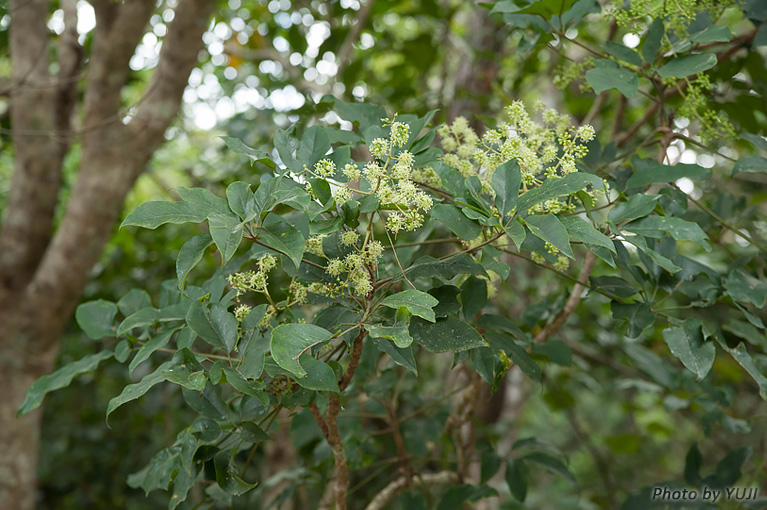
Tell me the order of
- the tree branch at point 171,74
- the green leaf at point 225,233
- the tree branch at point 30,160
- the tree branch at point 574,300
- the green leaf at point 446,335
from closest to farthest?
the green leaf at point 225,233, the green leaf at point 446,335, the tree branch at point 574,300, the tree branch at point 171,74, the tree branch at point 30,160

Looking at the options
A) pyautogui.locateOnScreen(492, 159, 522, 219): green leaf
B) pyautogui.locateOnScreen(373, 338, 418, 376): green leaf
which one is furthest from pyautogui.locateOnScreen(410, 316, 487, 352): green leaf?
pyautogui.locateOnScreen(492, 159, 522, 219): green leaf

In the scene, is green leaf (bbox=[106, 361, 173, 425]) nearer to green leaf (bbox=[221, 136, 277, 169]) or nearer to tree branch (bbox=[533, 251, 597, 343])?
green leaf (bbox=[221, 136, 277, 169])

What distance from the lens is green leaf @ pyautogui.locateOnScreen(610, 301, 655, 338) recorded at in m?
0.68

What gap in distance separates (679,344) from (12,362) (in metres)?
1.59

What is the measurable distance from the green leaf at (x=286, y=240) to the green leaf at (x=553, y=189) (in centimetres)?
22

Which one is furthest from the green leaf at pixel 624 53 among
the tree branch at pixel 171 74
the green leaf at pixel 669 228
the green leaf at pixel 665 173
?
the tree branch at pixel 171 74

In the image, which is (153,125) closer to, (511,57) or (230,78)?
(230,78)

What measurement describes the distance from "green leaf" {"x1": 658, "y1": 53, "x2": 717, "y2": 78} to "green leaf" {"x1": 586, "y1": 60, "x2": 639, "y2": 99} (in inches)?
1.7

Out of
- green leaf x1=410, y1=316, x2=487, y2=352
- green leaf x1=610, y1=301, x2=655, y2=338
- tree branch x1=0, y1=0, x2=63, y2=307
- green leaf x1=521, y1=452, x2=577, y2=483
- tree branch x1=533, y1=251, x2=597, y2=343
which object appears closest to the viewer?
green leaf x1=410, y1=316, x2=487, y2=352

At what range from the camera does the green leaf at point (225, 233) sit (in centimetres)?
47

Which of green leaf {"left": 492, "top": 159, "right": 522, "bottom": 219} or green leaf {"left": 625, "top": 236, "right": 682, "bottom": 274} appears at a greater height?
green leaf {"left": 492, "top": 159, "right": 522, "bottom": 219}

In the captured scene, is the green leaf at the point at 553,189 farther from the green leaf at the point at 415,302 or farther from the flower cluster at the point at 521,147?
the green leaf at the point at 415,302

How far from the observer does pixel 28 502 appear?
1.48m

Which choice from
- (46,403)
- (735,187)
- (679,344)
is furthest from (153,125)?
(735,187)
